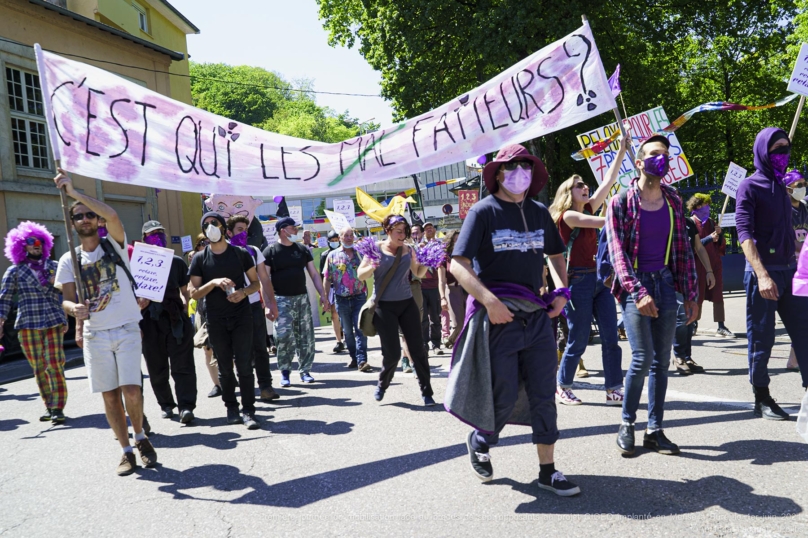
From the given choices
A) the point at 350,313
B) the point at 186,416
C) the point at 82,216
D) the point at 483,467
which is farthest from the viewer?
the point at 350,313

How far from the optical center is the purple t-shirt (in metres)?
4.62

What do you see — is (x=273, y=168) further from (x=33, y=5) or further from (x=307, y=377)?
(x=33, y=5)

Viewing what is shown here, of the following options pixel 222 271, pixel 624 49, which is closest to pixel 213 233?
pixel 222 271

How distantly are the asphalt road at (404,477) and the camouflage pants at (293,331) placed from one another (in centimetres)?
153

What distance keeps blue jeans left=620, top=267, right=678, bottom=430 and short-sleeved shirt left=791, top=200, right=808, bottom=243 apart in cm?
281

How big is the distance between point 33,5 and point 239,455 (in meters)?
21.4

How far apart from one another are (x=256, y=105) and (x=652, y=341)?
83.1 m

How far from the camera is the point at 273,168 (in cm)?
591

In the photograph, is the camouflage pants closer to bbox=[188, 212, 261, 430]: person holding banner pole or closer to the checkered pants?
bbox=[188, 212, 261, 430]: person holding banner pole

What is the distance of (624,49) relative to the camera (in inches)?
882

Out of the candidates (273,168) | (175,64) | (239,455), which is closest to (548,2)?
(273,168)

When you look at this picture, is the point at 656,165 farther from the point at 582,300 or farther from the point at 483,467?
the point at 483,467

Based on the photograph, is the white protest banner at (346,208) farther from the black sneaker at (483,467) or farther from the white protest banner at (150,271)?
the black sneaker at (483,467)

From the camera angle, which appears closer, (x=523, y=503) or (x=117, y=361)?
(x=523, y=503)
